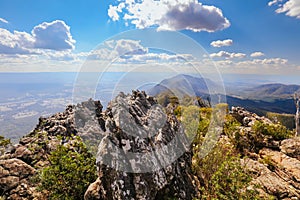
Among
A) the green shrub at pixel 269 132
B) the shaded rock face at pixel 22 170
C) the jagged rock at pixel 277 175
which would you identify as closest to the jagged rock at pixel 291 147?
the jagged rock at pixel 277 175

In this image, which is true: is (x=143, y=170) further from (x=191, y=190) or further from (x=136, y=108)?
(x=136, y=108)

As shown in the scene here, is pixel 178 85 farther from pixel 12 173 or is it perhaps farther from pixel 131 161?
pixel 12 173

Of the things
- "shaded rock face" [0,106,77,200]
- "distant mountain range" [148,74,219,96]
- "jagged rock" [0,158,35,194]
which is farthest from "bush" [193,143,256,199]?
"jagged rock" [0,158,35,194]

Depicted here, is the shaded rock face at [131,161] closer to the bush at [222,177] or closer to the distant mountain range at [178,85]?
the bush at [222,177]

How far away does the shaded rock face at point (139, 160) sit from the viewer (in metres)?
8.97

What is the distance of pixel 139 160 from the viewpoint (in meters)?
9.70

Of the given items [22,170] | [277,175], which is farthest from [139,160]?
[277,175]

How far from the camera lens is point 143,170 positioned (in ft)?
31.1

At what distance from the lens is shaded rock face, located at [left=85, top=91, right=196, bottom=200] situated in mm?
8969

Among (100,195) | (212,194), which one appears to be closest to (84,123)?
(100,195)

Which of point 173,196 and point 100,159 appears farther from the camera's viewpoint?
point 173,196

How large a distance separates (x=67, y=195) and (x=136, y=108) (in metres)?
6.40

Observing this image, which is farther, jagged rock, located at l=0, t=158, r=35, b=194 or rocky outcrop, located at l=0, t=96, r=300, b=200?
jagged rock, located at l=0, t=158, r=35, b=194

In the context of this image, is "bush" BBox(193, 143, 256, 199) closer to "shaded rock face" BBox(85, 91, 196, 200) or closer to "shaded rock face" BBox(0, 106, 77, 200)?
"shaded rock face" BBox(85, 91, 196, 200)
